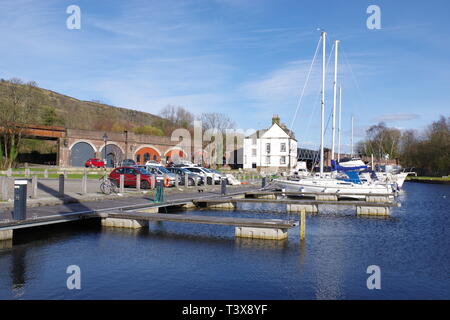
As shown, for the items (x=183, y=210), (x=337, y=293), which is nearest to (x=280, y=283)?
(x=337, y=293)

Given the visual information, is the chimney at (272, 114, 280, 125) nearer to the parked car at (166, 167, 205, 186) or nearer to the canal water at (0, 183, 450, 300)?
the parked car at (166, 167, 205, 186)

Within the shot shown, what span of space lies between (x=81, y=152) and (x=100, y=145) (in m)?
3.10

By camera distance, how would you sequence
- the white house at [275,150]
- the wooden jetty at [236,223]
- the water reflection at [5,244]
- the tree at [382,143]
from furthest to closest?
1. the tree at [382,143]
2. the white house at [275,150]
3. the wooden jetty at [236,223]
4. the water reflection at [5,244]

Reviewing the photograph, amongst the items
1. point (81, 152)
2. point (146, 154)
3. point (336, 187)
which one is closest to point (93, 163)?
point (81, 152)

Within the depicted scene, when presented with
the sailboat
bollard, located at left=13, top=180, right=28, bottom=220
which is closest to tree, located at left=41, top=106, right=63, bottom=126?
the sailboat

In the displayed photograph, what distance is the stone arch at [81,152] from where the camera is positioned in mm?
57188

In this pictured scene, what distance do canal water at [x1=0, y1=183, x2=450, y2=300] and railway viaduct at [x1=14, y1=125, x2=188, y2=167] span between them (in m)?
35.5

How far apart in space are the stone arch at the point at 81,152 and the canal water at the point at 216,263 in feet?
136

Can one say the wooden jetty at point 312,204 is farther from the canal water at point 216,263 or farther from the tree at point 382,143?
the tree at point 382,143

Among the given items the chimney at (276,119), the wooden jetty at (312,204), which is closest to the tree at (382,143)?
the chimney at (276,119)

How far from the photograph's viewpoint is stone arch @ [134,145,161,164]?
6606cm

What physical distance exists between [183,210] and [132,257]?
11952 mm

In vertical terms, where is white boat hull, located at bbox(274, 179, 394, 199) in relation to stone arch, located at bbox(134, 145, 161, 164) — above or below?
below

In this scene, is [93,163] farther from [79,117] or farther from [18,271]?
[79,117]
